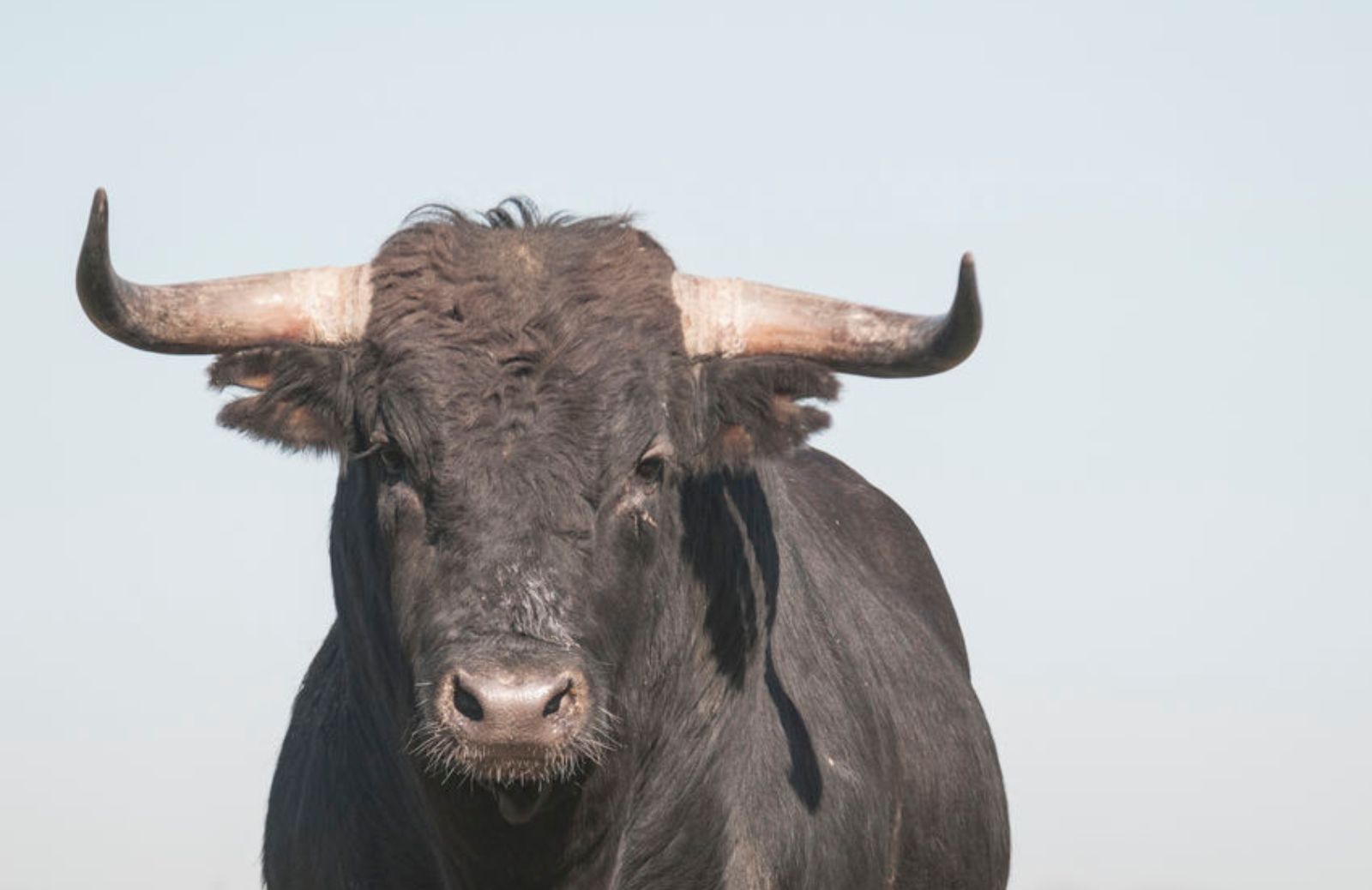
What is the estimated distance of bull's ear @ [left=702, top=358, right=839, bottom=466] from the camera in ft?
30.8

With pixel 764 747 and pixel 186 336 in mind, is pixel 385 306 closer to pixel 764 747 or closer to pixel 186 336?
pixel 186 336

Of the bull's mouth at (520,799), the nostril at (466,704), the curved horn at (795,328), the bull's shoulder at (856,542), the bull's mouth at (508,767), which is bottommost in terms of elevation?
the bull's mouth at (520,799)

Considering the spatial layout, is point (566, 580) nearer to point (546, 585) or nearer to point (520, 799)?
point (546, 585)

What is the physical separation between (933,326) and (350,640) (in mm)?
2068

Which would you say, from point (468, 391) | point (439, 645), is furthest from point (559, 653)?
point (468, 391)

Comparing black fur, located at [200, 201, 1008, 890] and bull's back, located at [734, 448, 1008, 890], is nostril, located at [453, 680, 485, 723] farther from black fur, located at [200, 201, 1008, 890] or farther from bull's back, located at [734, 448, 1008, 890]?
bull's back, located at [734, 448, 1008, 890]

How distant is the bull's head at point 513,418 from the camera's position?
8250 mm

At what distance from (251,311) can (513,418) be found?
1.08m

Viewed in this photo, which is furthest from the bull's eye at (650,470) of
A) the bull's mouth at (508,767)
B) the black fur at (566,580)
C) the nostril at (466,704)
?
the nostril at (466,704)

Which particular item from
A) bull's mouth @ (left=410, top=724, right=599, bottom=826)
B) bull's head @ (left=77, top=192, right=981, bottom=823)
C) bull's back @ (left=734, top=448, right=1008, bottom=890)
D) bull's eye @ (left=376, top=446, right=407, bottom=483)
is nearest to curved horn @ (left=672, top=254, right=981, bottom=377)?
bull's head @ (left=77, top=192, right=981, bottom=823)

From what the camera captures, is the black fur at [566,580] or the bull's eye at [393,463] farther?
the bull's eye at [393,463]

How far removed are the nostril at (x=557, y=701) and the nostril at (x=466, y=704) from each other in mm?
175

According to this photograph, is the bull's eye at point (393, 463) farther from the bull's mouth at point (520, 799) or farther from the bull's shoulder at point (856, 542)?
the bull's shoulder at point (856, 542)

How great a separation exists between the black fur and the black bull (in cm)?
1
